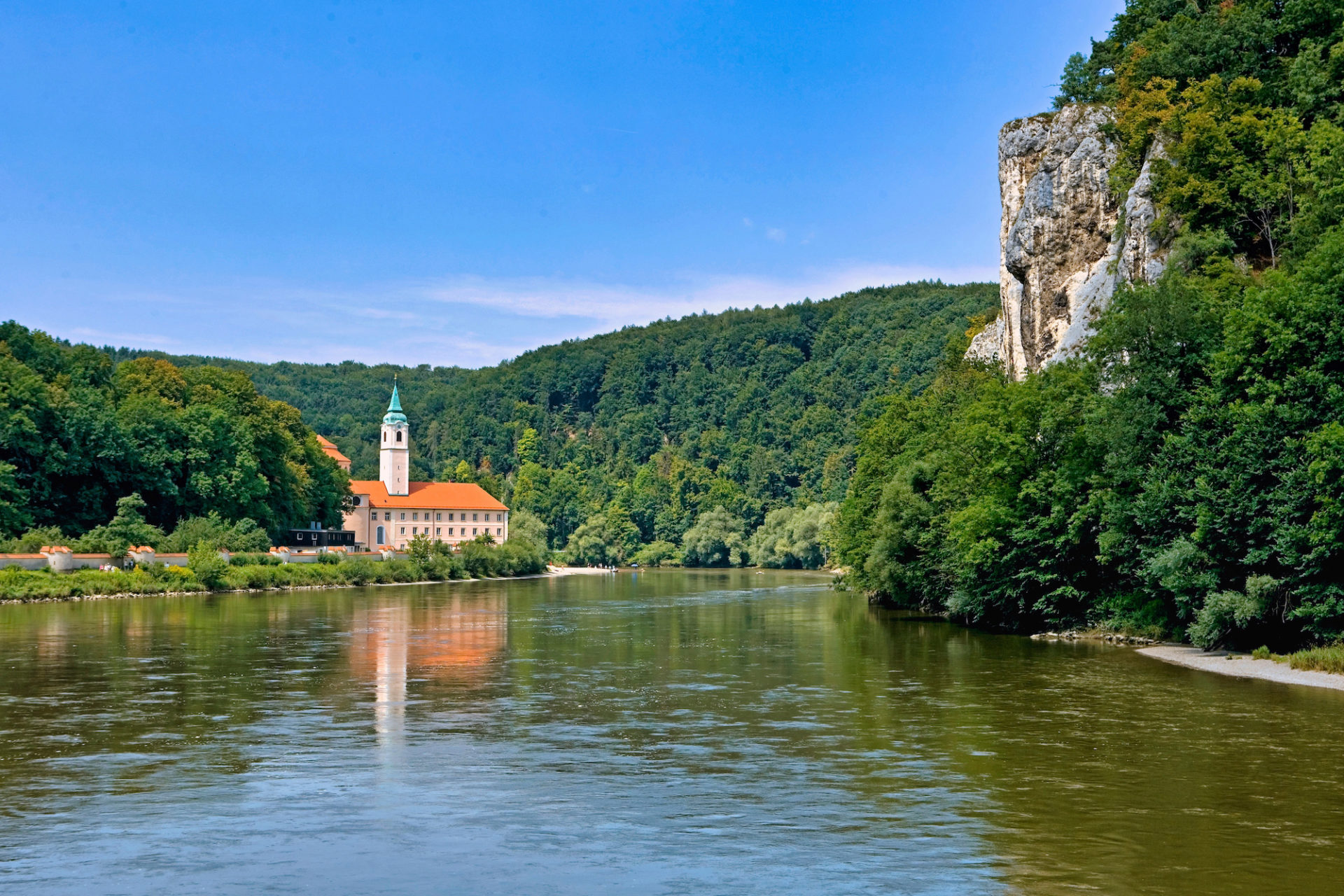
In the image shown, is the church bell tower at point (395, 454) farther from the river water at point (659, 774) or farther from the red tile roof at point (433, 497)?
the river water at point (659, 774)

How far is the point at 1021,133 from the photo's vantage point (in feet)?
218

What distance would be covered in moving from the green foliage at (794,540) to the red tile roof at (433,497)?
33.7 metres

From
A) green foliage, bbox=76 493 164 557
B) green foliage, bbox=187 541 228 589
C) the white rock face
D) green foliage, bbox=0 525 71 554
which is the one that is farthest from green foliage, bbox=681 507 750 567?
the white rock face

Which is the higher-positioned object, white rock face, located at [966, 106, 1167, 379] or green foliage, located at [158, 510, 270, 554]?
white rock face, located at [966, 106, 1167, 379]

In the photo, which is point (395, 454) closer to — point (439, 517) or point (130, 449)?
point (439, 517)

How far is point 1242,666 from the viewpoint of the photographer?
3425 centimetres

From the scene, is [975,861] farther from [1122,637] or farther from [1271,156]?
[1271,156]

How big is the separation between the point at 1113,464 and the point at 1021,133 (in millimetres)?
32551

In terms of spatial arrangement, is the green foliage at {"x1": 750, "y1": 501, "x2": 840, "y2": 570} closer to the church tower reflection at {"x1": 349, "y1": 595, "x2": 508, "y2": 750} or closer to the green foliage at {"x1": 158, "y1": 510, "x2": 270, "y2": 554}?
the green foliage at {"x1": 158, "y1": 510, "x2": 270, "y2": 554}

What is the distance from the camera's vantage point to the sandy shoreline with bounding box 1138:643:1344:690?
31.1 metres

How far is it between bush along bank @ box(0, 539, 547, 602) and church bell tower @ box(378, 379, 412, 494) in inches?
1336

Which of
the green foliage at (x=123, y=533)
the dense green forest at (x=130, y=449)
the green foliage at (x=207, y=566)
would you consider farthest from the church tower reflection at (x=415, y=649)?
the dense green forest at (x=130, y=449)

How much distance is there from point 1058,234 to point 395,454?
4430 inches

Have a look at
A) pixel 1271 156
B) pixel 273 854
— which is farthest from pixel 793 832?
pixel 1271 156
